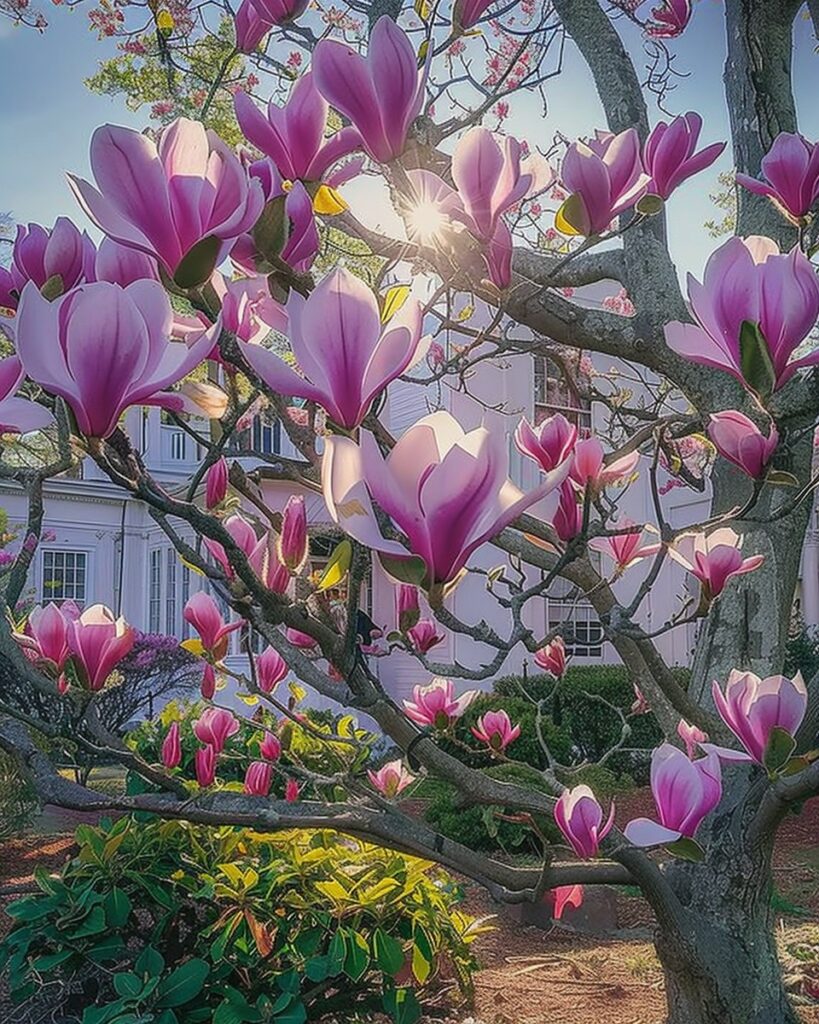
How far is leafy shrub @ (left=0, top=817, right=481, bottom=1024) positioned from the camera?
2322 millimetres

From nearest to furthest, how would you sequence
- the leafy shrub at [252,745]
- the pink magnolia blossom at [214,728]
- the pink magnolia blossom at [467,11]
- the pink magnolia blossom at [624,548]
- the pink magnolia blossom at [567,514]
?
the pink magnolia blossom at [567,514] → the pink magnolia blossom at [467,11] → the pink magnolia blossom at [624,548] → the pink magnolia blossom at [214,728] → the leafy shrub at [252,745]

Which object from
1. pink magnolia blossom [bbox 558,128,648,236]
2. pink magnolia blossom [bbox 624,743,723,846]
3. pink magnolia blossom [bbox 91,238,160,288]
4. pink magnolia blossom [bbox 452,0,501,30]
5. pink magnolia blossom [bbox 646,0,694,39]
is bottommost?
pink magnolia blossom [bbox 624,743,723,846]

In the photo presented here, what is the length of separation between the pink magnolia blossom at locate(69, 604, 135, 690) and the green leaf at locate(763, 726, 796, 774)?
0.88 meters

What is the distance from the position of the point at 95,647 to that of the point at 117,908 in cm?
137

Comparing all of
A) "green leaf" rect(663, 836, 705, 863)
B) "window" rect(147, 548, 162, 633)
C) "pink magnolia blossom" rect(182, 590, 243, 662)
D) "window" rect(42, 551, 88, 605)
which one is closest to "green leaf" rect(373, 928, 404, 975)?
"pink magnolia blossom" rect(182, 590, 243, 662)

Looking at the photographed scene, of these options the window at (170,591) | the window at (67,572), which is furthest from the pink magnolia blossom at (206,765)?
the window at (67,572)

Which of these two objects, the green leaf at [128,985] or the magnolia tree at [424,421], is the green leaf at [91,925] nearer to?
the green leaf at [128,985]

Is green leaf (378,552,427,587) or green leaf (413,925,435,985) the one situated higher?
green leaf (378,552,427,587)

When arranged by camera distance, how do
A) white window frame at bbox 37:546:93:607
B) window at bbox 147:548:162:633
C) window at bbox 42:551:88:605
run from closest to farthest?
1. window at bbox 147:548:162:633
2. white window frame at bbox 37:546:93:607
3. window at bbox 42:551:88:605

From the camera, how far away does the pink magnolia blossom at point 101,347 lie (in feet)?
2.32

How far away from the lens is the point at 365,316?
2.47ft

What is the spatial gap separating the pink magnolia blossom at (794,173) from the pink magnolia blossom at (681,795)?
731 millimetres

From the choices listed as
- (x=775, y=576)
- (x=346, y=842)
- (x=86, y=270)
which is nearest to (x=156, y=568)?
(x=346, y=842)

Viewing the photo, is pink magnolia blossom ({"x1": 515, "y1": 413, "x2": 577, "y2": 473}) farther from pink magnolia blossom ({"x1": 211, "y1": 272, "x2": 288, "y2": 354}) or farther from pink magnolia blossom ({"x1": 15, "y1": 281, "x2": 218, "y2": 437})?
pink magnolia blossom ({"x1": 15, "y1": 281, "x2": 218, "y2": 437})
